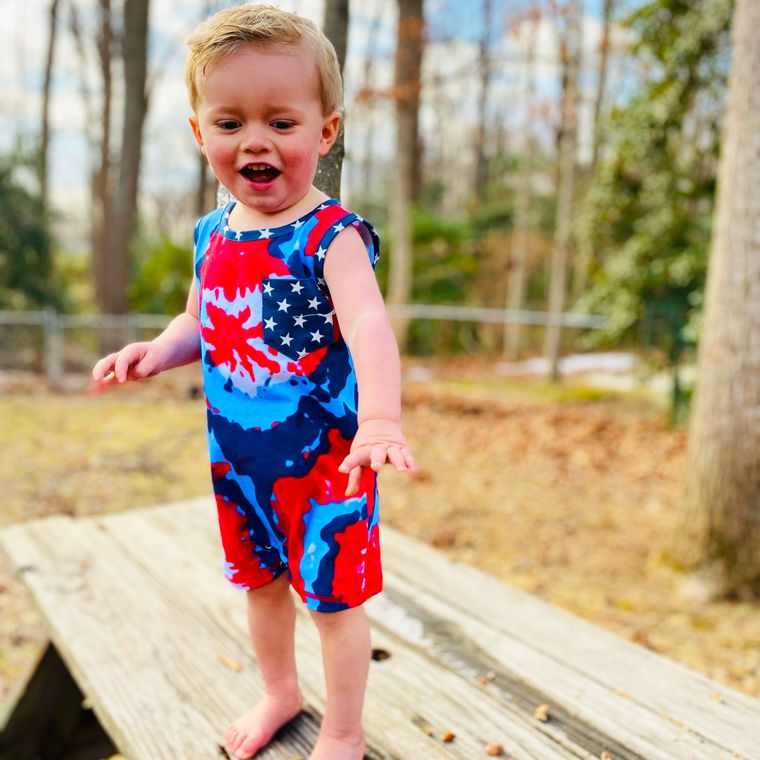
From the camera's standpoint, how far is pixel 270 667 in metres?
1.66

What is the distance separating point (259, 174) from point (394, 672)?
4.31 ft

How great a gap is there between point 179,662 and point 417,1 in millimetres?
11390

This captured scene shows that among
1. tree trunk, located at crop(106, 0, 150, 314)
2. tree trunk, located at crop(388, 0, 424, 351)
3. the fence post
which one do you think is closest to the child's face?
tree trunk, located at crop(388, 0, 424, 351)

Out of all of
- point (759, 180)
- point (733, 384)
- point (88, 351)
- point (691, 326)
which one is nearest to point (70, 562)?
point (733, 384)

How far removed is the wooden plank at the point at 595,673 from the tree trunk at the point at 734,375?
78.5 inches

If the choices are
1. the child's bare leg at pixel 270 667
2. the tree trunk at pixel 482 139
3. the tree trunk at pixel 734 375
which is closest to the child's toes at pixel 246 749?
the child's bare leg at pixel 270 667

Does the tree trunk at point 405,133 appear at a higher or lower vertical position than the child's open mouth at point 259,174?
higher


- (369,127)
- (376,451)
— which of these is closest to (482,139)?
(369,127)

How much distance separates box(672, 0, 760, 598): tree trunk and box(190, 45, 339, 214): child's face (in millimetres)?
3173

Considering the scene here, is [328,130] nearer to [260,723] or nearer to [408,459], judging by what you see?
[408,459]

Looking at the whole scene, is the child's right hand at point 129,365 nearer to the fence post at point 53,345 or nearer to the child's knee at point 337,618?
the child's knee at point 337,618

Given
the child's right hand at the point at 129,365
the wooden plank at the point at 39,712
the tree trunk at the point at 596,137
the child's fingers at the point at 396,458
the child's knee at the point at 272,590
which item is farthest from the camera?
the tree trunk at the point at 596,137

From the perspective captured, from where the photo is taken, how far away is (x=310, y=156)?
1311 mm

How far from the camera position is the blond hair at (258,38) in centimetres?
122
